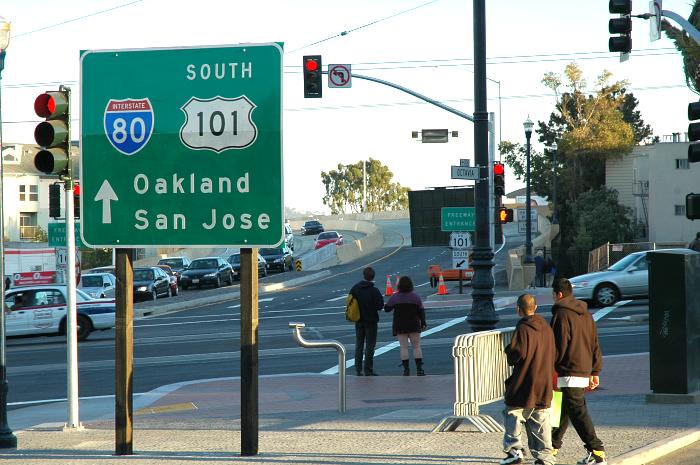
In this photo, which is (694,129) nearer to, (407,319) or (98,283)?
(407,319)

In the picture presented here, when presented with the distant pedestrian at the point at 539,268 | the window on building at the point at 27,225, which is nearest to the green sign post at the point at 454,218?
the distant pedestrian at the point at 539,268

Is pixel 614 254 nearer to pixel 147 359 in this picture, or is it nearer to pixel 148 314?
pixel 148 314

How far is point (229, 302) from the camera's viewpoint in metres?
43.5

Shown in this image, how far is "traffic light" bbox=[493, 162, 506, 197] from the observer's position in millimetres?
24078

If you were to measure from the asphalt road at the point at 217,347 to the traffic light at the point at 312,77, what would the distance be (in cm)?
576

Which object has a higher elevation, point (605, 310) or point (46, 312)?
point (46, 312)

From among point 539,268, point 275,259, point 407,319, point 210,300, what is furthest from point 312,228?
point 407,319

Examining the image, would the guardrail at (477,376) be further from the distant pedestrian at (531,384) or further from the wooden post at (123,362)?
the wooden post at (123,362)

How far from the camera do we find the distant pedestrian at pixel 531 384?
9.02m

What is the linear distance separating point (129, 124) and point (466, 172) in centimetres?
789

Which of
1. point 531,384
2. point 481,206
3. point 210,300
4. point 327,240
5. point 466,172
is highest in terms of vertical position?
point 466,172

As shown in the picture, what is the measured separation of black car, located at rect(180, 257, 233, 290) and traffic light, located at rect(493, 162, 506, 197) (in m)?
28.2

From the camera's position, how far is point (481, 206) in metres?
16.5

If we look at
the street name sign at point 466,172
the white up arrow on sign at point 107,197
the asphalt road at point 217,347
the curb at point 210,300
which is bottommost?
the curb at point 210,300
